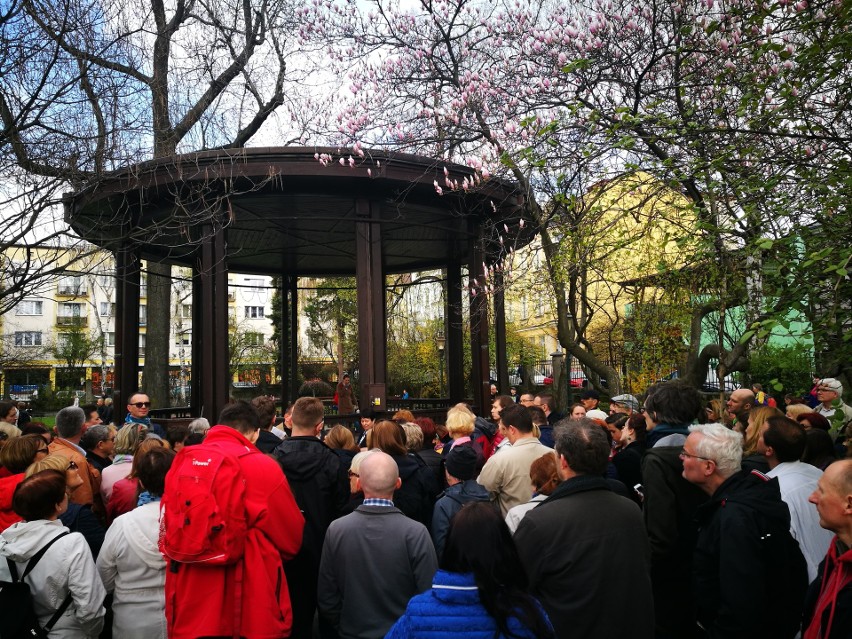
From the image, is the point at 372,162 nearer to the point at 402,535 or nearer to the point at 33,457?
the point at 33,457

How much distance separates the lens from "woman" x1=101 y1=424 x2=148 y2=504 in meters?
5.61

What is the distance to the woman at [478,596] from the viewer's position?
7.23 ft

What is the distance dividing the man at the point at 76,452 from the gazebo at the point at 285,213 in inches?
131

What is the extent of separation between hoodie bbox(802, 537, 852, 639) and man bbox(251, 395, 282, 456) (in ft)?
13.9

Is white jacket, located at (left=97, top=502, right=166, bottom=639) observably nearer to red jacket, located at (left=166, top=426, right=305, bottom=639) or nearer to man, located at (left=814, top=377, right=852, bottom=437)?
red jacket, located at (left=166, top=426, right=305, bottom=639)

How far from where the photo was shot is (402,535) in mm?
3738

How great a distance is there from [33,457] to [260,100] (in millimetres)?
15879

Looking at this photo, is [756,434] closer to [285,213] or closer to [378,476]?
[378,476]

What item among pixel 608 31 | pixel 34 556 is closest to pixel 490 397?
pixel 608 31

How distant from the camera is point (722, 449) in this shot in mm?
3826

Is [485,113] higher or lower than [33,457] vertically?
higher

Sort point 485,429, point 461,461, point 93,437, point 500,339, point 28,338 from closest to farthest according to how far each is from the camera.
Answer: point 461,461, point 93,437, point 485,429, point 500,339, point 28,338

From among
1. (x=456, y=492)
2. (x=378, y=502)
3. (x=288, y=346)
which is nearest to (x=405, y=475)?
(x=456, y=492)

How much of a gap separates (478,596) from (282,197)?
10529 millimetres
